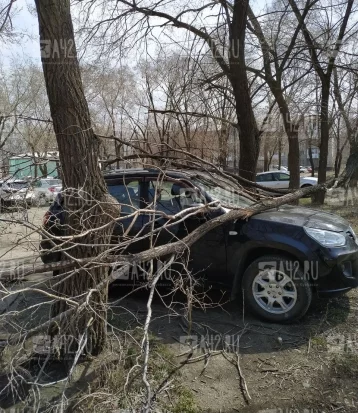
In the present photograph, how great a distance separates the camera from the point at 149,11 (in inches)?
377

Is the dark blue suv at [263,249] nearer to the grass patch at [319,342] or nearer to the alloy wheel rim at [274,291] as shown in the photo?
the alloy wheel rim at [274,291]

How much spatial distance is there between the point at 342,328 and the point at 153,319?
2034mm

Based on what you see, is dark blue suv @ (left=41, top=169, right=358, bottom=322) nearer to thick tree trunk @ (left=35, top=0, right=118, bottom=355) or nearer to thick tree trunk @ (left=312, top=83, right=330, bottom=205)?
thick tree trunk @ (left=35, top=0, right=118, bottom=355)

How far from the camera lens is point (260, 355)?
3361 mm

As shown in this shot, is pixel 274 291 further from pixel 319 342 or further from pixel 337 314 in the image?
pixel 337 314

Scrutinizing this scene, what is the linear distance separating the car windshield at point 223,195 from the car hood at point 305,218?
34 centimetres

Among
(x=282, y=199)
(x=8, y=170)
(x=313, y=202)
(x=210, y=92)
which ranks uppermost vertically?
(x=210, y=92)

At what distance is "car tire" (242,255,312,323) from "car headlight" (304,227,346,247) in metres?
0.36

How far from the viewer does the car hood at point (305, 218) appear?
4004 millimetres

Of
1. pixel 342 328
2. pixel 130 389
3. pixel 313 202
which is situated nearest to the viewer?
pixel 130 389

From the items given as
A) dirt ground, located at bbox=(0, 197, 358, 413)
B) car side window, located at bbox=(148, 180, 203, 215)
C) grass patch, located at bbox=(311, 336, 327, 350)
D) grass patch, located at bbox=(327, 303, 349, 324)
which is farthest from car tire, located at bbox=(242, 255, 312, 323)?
car side window, located at bbox=(148, 180, 203, 215)

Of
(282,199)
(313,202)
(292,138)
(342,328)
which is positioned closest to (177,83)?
(292,138)

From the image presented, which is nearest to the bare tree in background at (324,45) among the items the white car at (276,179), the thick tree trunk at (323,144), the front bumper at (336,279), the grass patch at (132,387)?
the thick tree trunk at (323,144)

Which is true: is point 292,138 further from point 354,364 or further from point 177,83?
point 354,364
